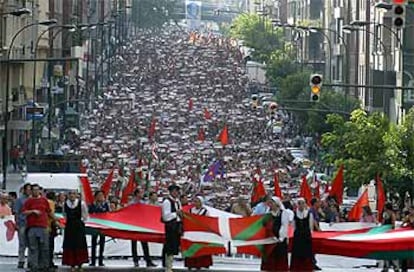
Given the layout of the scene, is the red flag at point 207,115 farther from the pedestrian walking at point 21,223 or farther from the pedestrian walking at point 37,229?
the pedestrian walking at point 37,229

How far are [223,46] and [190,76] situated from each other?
51.9 metres

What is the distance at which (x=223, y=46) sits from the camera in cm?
19612

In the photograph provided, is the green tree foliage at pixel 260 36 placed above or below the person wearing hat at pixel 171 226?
above

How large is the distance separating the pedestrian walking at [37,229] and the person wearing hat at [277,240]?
321 cm

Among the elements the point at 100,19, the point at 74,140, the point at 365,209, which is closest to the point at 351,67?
the point at 74,140

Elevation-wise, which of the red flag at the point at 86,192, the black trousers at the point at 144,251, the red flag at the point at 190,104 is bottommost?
the red flag at the point at 190,104

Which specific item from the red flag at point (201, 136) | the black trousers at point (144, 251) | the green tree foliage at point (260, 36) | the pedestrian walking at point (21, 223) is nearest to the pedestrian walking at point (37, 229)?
the pedestrian walking at point (21, 223)

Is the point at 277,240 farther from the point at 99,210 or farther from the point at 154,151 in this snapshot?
the point at 154,151

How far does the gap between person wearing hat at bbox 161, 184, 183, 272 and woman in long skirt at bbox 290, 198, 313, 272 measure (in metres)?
1.69

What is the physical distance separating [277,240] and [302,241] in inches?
14.7

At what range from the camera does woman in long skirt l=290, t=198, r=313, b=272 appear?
946 inches

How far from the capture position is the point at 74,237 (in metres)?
24.6

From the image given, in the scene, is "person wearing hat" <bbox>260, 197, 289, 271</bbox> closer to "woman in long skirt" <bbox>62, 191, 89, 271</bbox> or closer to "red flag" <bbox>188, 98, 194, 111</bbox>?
"woman in long skirt" <bbox>62, 191, 89, 271</bbox>

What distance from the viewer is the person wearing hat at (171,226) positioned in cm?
2394
